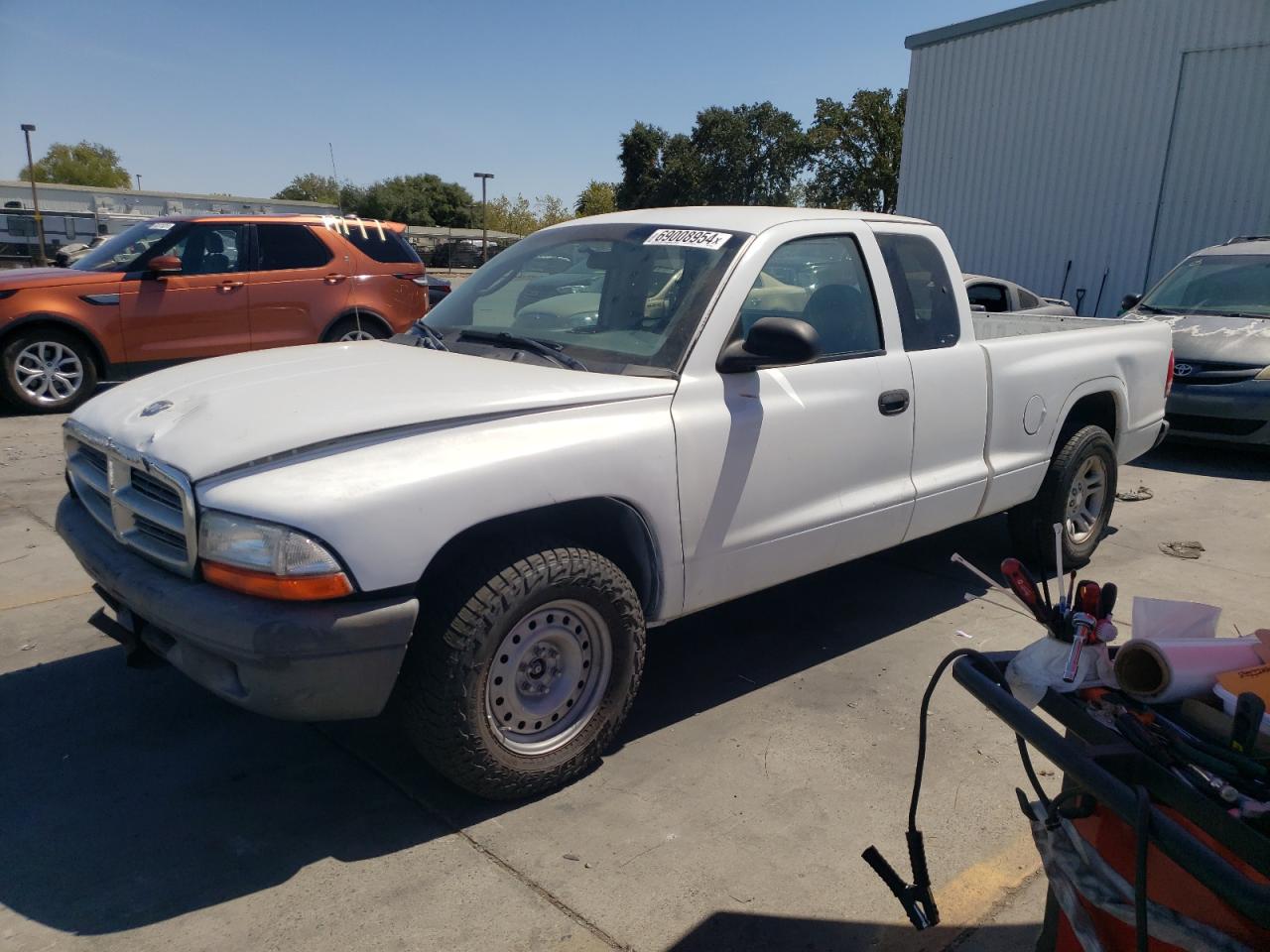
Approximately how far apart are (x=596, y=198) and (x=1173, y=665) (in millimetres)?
60026

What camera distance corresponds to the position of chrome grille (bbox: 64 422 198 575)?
2660mm

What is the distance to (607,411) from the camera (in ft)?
10.1

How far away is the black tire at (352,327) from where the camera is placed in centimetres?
979

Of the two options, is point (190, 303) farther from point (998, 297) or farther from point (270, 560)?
point (998, 297)

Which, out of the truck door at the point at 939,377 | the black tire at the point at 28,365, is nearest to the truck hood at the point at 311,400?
the truck door at the point at 939,377

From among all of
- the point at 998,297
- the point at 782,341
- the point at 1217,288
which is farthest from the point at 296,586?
the point at 1217,288

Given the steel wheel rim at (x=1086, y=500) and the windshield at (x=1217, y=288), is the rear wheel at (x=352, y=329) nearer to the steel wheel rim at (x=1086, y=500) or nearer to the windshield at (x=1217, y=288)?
the steel wheel rim at (x=1086, y=500)

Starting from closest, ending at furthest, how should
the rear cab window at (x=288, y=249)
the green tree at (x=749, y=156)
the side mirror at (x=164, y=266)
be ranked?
the side mirror at (x=164, y=266), the rear cab window at (x=288, y=249), the green tree at (x=749, y=156)

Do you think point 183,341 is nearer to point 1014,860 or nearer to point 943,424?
point 943,424

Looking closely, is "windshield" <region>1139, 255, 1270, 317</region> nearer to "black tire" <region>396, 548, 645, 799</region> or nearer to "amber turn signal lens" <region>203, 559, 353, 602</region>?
"black tire" <region>396, 548, 645, 799</region>

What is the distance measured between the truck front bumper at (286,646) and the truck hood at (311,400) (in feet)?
1.26

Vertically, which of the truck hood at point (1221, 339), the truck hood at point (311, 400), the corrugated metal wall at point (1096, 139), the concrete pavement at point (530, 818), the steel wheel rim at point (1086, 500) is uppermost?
the corrugated metal wall at point (1096, 139)

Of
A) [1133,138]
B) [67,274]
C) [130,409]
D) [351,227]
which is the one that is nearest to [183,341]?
[67,274]

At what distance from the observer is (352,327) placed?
995 cm
